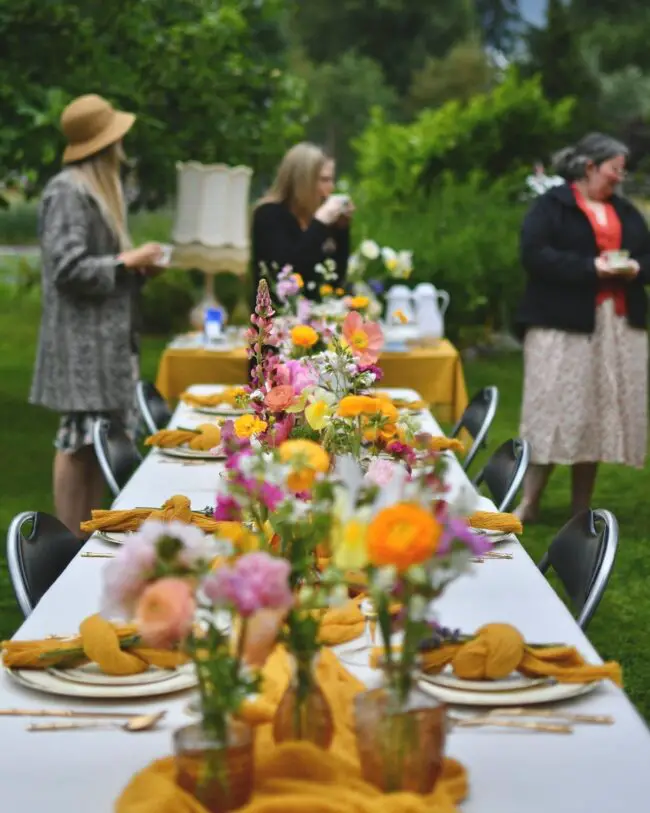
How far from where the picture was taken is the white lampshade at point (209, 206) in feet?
25.4

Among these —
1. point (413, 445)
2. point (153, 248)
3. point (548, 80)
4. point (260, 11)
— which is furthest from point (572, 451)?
point (548, 80)

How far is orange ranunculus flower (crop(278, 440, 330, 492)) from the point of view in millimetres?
1773

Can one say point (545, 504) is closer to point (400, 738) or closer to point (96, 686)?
point (96, 686)

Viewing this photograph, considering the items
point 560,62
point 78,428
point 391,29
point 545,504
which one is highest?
point 391,29

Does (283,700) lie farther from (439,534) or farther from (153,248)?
(153,248)

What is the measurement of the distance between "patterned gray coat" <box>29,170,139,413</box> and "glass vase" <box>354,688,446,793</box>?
3675 millimetres

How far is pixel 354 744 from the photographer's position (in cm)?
172

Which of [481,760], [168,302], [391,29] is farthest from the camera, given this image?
[391,29]

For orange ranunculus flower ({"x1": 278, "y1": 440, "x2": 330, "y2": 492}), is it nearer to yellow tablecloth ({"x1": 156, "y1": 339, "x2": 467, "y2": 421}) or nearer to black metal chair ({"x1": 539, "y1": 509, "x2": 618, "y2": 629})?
black metal chair ({"x1": 539, "y1": 509, "x2": 618, "y2": 629})

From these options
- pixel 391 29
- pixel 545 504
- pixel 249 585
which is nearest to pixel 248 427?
pixel 249 585

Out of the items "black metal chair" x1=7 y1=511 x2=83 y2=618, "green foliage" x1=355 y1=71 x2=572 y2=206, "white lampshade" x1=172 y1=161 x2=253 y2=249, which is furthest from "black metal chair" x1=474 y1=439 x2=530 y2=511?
"green foliage" x1=355 y1=71 x2=572 y2=206

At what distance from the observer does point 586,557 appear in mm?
2918

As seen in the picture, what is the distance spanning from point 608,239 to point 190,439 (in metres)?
2.49

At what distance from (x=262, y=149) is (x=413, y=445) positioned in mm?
7070
